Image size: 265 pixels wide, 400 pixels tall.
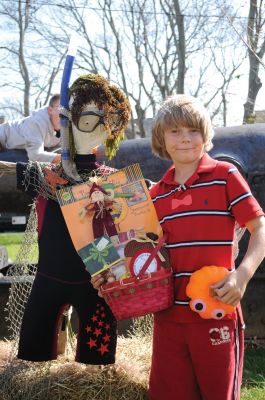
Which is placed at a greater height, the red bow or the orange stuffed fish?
the red bow

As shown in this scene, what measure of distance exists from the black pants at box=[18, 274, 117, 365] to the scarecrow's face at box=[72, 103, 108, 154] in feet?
1.93

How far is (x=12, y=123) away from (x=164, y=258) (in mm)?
3198

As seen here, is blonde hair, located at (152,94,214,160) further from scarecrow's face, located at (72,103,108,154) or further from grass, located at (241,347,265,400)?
grass, located at (241,347,265,400)

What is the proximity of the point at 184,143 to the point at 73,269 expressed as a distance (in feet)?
2.47

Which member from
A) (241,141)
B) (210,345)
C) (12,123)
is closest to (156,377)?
(210,345)

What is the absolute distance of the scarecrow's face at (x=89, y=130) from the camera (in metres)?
2.50

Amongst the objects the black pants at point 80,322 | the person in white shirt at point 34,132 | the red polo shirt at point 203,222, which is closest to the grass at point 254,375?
the black pants at point 80,322

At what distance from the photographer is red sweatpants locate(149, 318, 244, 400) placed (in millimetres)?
2061

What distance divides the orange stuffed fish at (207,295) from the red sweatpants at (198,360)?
3.4 inches

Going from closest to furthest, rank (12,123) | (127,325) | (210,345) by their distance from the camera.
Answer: (210,345) → (127,325) → (12,123)

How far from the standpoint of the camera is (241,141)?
4117mm

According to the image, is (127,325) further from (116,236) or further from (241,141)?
(116,236)

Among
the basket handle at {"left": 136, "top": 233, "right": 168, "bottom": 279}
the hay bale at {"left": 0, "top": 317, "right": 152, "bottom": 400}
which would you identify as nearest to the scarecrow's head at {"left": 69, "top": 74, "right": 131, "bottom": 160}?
the basket handle at {"left": 136, "top": 233, "right": 168, "bottom": 279}

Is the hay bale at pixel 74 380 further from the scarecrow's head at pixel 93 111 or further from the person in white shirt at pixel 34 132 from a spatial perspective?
the person in white shirt at pixel 34 132
